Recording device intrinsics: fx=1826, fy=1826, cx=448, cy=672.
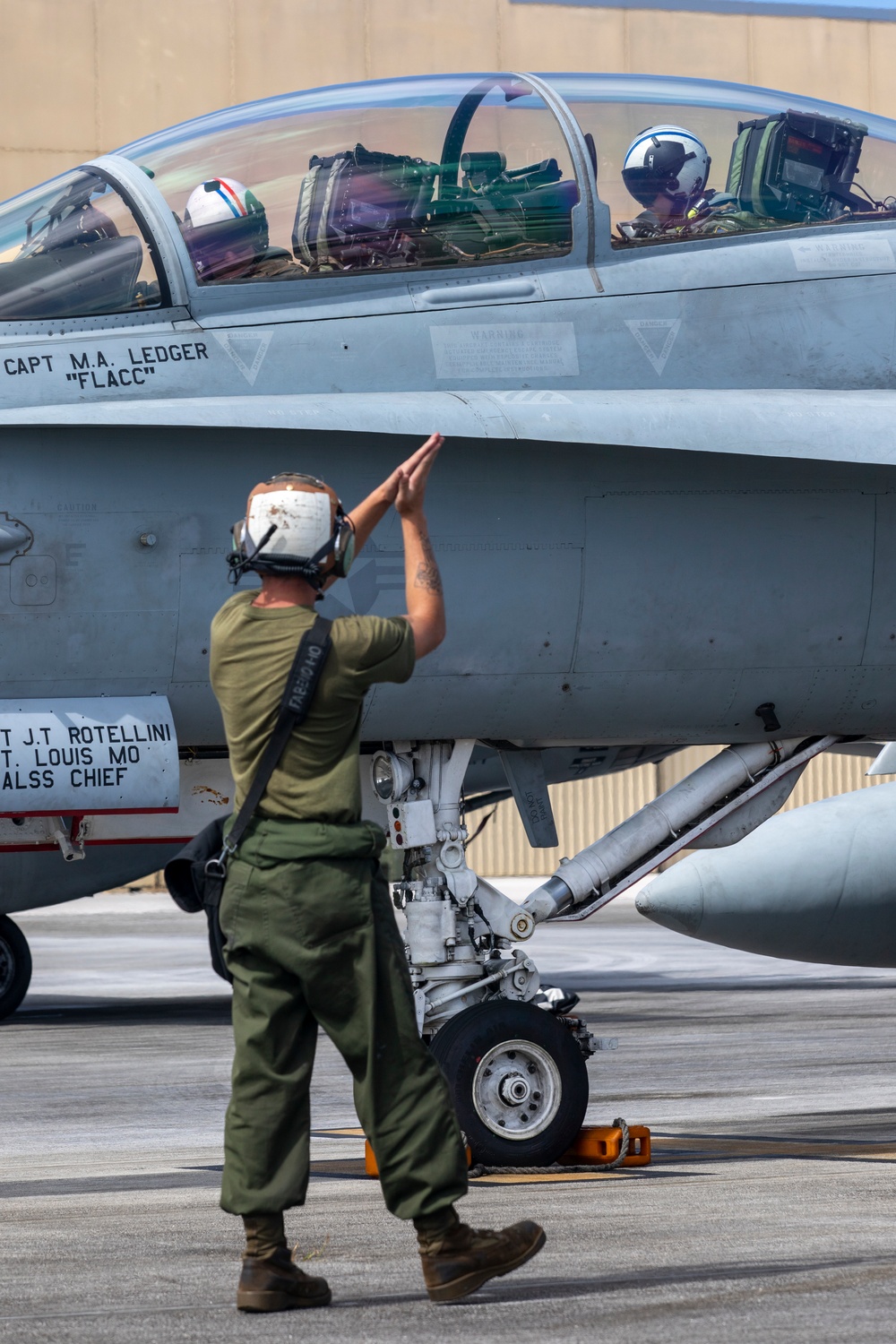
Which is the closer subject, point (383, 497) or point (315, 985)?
point (315, 985)

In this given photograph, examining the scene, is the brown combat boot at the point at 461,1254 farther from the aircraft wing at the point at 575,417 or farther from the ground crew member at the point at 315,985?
the aircraft wing at the point at 575,417

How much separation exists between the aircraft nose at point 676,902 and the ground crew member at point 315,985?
6503mm

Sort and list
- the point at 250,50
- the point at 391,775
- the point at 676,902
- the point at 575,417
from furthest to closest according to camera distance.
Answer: the point at 250,50 < the point at 676,902 < the point at 391,775 < the point at 575,417

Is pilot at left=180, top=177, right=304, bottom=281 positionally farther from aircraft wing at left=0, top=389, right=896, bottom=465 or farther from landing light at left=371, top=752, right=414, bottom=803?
landing light at left=371, top=752, right=414, bottom=803

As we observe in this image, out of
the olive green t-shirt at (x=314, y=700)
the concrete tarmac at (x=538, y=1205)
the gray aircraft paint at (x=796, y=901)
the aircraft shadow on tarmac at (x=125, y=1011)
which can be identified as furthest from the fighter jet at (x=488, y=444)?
the aircraft shadow on tarmac at (x=125, y=1011)

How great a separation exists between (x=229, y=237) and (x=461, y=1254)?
3.97m

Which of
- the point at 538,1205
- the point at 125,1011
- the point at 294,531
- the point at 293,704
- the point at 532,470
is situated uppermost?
the point at 532,470

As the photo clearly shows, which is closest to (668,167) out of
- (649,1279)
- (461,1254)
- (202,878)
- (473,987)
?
(473,987)

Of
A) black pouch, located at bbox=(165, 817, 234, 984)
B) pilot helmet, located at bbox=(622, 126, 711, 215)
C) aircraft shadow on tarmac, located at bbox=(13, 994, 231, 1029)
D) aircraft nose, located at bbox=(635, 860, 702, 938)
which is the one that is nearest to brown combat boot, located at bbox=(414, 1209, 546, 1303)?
black pouch, located at bbox=(165, 817, 234, 984)

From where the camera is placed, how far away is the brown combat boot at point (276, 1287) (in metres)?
4.47

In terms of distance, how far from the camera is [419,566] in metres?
4.80

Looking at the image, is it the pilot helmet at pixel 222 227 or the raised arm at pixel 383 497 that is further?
the pilot helmet at pixel 222 227

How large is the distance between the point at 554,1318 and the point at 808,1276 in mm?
791

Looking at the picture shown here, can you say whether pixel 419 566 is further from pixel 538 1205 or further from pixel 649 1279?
pixel 538 1205
